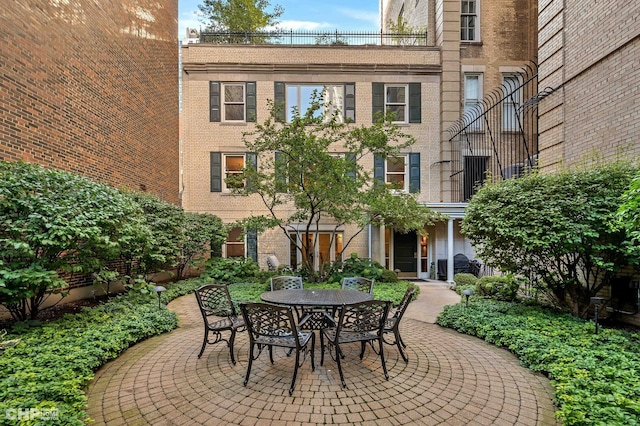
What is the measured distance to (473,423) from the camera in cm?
281

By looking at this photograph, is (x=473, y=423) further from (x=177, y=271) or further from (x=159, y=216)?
(x=177, y=271)

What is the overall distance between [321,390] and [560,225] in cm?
450

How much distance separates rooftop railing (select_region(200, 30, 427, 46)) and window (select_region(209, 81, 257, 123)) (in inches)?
83.2

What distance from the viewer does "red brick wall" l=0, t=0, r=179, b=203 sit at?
5602 millimetres

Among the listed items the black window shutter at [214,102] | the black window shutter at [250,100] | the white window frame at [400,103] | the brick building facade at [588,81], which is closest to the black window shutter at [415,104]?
the white window frame at [400,103]

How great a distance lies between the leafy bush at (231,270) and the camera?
32.2ft

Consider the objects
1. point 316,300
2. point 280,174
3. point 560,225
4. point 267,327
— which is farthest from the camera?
point 280,174

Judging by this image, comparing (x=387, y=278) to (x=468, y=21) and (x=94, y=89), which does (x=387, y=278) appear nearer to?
(x=94, y=89)

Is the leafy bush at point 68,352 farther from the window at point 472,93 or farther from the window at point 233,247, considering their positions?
the window at point 472,93

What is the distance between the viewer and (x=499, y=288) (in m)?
7.26

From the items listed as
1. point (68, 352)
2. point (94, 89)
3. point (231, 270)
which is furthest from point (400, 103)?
point (68, 352)

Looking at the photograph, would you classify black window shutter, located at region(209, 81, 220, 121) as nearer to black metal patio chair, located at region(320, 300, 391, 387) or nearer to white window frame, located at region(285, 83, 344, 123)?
white window frame, located at region(285, 83, 344, 123)

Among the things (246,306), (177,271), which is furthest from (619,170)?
(177,271)

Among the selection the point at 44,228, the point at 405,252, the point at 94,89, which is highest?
the point at 94,89
